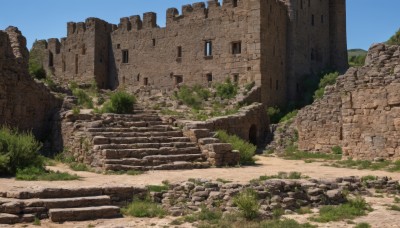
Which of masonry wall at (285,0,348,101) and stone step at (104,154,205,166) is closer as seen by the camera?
stone step at (104,154,205,166)

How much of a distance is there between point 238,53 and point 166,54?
231 inches

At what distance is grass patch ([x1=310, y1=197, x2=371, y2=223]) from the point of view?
9.60 m

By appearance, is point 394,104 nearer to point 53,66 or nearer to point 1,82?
point 1,82

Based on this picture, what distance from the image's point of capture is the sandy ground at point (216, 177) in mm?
9297

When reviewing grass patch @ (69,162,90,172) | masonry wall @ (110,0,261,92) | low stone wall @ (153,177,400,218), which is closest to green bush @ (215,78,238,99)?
masonry wall @ (110,0,261,92)

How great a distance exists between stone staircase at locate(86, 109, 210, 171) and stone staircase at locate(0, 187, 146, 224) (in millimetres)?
4434

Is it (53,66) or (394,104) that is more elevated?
(53,66)

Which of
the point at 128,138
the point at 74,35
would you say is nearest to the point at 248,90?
the point at 128,138

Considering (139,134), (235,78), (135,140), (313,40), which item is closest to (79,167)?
(135,140)

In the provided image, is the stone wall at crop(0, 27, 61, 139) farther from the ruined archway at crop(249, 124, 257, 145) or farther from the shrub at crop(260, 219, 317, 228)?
the shrub at crop(260, 219, 317, 228)

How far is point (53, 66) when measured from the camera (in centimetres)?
3847

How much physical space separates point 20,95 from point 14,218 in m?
11.2

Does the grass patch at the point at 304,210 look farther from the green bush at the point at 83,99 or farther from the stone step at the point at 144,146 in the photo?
the green bush at the point at 83,99

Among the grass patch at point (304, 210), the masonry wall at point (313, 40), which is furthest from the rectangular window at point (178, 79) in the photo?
the grass patch at point (304, 210)
